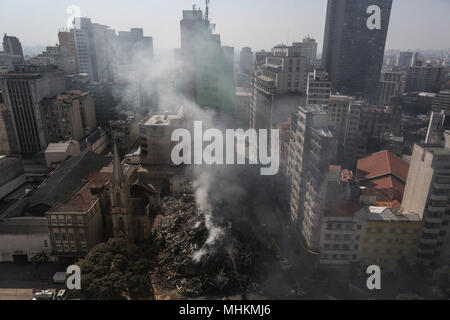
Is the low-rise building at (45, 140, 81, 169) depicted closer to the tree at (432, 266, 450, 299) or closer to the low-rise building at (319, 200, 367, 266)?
the low-rise building at (319, 200, 367, 266)

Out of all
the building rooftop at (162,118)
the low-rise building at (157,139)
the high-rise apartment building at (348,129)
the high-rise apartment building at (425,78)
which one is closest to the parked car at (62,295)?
the low-rise building at (157,139)

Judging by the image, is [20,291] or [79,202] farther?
[79,202]

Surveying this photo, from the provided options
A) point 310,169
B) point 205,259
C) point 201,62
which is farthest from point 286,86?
point 205,259

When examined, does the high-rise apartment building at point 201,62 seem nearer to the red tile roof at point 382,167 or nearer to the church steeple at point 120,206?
the red tile roof at point 382,167

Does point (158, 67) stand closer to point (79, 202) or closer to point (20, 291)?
point (79, 202)

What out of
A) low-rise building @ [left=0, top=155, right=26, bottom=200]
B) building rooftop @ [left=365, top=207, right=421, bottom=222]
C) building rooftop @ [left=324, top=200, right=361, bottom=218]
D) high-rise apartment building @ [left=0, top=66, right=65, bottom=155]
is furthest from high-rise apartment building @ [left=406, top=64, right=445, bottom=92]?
low-rise building @ [left=0, top=155, right=26, bottom=200]
